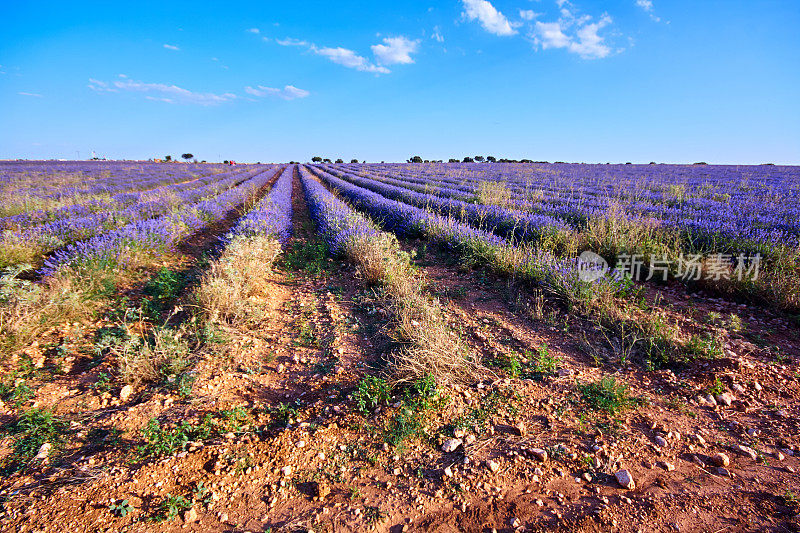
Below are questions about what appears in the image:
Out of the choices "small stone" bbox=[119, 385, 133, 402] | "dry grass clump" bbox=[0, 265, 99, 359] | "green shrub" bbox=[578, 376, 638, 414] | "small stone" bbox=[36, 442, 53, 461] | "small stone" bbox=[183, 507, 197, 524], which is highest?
"dry grass clump" bbox=[0, 265, 99, 359]

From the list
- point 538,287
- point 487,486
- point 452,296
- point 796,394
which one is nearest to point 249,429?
point 487,486

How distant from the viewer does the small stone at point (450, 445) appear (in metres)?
2.18

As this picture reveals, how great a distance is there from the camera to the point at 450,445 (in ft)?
7.19

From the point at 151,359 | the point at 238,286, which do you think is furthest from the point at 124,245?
the point at 151,359

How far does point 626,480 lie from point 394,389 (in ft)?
5.28

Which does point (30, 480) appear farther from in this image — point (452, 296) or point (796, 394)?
point (796, 394)

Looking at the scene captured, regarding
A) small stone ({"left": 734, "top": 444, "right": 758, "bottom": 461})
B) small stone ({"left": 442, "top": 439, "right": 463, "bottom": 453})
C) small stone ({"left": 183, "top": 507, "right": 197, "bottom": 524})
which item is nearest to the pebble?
small stone ({"left": 734, "top": 444, "right": 758, "bottom": 461})

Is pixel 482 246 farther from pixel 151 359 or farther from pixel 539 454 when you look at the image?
pixel 151 359

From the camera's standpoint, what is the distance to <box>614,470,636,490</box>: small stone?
6.22 feet

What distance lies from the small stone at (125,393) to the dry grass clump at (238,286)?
0.91 metres

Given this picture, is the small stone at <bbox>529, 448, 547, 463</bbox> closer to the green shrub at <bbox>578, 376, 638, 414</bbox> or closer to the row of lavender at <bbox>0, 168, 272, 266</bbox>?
the green shrub at <bbox>578, 376, 638, 414</bbox>

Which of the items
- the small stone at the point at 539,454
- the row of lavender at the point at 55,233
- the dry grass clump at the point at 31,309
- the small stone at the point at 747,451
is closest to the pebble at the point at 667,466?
the small stone at the point at 747,451

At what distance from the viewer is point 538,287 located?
14.9ft

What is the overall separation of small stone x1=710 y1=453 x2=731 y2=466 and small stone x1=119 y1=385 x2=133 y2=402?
4.20 metres
